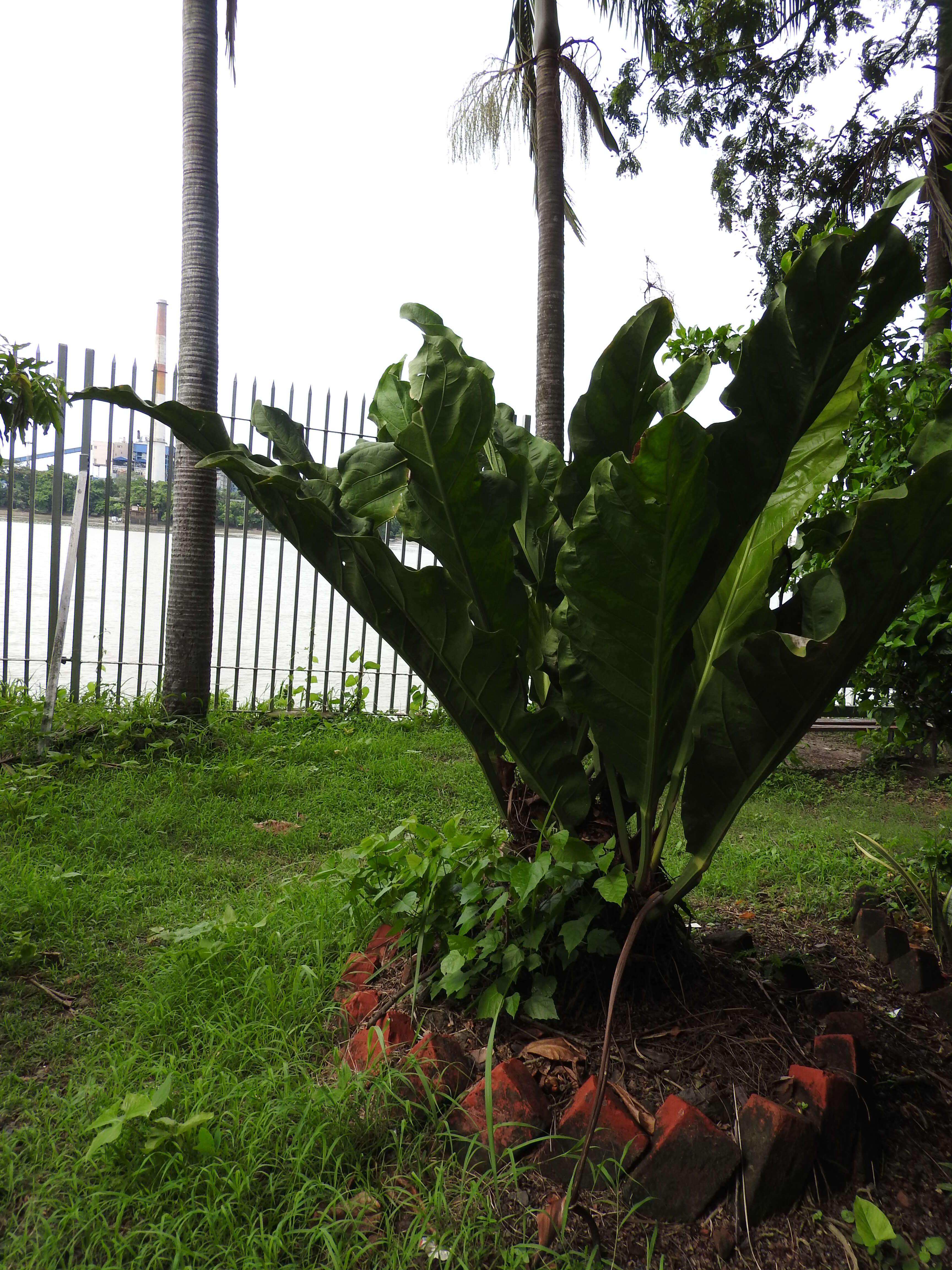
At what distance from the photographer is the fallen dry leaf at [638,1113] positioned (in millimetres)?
1386

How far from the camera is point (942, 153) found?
18.8 feet

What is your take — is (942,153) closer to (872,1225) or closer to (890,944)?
(890,944)

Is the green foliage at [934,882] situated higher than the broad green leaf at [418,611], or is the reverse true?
the broad green leaf at [418,611]

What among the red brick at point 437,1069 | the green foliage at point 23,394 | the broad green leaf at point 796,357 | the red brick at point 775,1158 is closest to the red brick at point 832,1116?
the red brick at point 775,1158

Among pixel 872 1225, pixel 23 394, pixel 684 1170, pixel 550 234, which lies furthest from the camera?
pixel 550 234

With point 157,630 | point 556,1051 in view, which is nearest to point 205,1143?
point 556,1051

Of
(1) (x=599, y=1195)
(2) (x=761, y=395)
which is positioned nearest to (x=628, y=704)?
(2) (x=761, y=395)

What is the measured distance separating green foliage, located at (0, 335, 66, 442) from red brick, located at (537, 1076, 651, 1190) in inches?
125

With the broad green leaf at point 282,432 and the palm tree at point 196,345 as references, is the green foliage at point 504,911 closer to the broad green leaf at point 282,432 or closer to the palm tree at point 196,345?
the broad green leaf at point 282,432

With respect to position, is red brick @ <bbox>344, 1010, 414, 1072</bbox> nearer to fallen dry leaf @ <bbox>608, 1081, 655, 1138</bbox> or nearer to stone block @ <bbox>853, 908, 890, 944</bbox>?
fallen dry leaf @ <bbox>608, 1081, 655, 1138</bbox>

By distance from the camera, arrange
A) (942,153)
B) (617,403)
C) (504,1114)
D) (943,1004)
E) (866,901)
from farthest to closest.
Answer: (942,153), (866,901), (943,1004), (617,403), (504,1114)

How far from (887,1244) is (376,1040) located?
0.92 meters

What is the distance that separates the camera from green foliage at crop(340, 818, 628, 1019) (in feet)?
5.16

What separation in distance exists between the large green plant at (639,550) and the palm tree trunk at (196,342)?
3.12 metres
